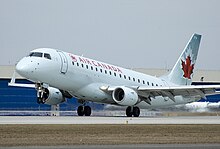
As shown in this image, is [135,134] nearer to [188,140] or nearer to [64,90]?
[188,140]

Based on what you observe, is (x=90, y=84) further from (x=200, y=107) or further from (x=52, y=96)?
(x=200, y=107)

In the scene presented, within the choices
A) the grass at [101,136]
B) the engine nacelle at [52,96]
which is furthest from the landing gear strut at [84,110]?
the grass at [101,136]

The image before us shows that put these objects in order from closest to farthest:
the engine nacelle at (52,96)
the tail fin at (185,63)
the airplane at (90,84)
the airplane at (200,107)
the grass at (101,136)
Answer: the grass at (101,136) → the airplane at (90,84) → the engine nacelle at (52,96) → the tail fin at (185,63) → the airplane at (200,107)

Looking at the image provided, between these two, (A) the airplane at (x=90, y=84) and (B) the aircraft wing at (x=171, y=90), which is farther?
(B) the aircraft wing at (x=171, y=90)

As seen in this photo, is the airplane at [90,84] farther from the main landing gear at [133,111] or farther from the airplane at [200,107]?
the airplane at [200,107]

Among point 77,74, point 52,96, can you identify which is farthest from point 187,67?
point 77,74

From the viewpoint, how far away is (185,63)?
6122cm

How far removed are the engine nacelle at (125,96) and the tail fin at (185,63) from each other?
10.5 metres

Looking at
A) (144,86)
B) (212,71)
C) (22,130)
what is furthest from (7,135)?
(212,71)

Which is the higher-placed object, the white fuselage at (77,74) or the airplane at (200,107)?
the white fuselage at (77,74)

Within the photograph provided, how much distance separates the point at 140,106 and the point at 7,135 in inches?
1140

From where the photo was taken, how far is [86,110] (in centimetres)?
5294

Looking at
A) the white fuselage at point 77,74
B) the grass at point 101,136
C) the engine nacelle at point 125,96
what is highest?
the white fuselage at point 77,74

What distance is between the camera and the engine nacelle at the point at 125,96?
165ft
